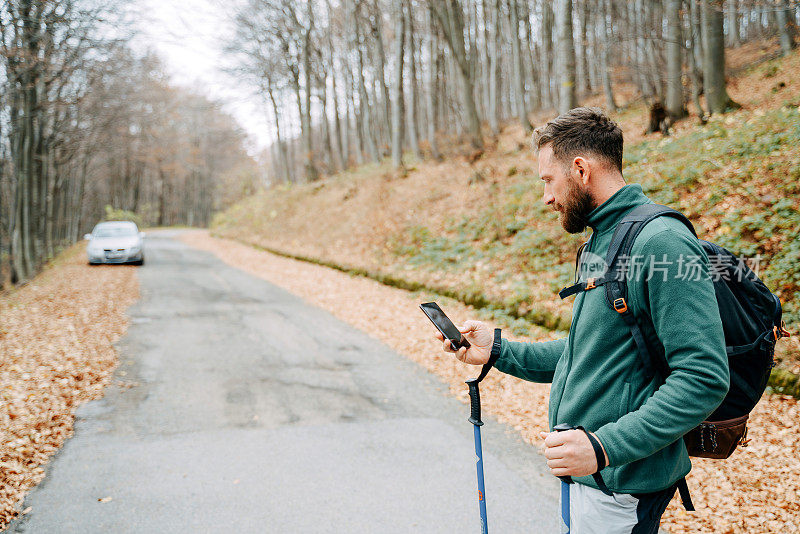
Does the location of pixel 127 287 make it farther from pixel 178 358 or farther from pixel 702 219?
pixel 702 219

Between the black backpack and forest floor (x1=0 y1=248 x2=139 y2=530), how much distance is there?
4.52 metres

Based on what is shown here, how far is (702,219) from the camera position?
7.90 m

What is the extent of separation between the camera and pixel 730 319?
63.5 inches

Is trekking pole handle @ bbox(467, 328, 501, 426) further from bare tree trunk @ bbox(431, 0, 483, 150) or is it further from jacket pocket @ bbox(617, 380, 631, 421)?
bare tree trunk @ bbox(431, 0, 483, 150)

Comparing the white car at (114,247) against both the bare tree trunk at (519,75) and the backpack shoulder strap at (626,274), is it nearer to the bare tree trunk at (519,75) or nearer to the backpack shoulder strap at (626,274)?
the bare tree trunk at (519,75)

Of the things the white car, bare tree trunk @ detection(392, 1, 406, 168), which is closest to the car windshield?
the white car

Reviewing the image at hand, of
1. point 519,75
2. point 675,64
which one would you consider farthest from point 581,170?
point 519,75

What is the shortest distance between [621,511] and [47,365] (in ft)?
24.8

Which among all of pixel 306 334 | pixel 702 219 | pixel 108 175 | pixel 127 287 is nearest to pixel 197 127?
pixel 108 175

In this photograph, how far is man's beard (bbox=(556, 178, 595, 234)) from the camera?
1.79 metres

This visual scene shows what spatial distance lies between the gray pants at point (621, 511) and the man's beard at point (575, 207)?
3.19 ft

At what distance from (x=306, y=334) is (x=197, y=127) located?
4605 centimetres

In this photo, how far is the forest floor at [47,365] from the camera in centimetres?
441

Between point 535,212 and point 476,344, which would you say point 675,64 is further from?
point 476,344
